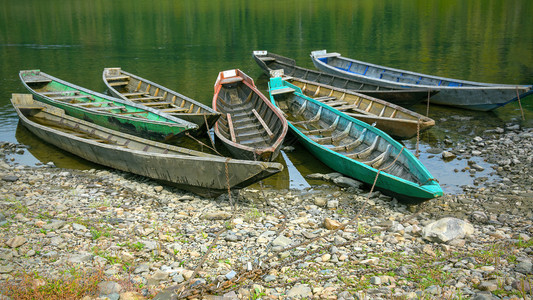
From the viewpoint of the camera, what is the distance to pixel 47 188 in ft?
37.7

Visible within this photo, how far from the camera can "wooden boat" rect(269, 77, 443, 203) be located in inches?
393

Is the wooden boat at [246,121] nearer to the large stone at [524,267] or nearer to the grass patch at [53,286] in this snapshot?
the grass patch at [53,286]

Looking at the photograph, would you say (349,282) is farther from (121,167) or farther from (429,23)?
(429,23)

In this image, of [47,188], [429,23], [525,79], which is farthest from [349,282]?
[429,23]

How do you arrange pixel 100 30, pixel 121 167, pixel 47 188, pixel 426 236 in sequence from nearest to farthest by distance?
pixel 426 236
pixel 47 188
pixel 121 167
pixel 100 30

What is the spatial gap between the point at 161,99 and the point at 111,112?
2.88 m

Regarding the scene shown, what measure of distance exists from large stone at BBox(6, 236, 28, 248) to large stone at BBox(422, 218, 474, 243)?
7.99m

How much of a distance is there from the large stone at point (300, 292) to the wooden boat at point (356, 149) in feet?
13.5

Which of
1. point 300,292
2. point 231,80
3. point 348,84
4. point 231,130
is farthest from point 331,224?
point 348,84

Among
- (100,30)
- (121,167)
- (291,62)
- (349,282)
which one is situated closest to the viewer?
(349,282)

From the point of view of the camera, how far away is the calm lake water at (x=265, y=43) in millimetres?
17219

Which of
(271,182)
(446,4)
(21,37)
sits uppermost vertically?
(446,4)

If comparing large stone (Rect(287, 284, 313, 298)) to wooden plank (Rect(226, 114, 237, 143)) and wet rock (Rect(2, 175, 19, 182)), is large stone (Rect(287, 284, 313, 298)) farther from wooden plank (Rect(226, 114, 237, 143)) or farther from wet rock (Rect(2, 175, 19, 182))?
wet rock (Rect(2, 175, 19, 182))

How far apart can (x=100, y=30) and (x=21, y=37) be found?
8.43 m
